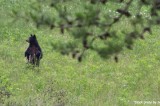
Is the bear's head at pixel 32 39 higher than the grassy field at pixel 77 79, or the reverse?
the bear's head at pixel 32 39

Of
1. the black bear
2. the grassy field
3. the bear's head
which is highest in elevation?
the bear's head

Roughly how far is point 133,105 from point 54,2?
260 inches

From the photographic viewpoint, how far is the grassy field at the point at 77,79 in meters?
11.1

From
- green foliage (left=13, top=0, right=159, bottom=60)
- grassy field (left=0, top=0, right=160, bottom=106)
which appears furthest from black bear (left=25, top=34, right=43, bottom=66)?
green foliage (left=13, top=0, right=159, bottom=60)

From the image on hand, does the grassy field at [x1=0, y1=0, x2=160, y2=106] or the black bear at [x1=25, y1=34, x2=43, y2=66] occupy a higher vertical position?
the black bear at [x1=25, y1=34, x2=43, y2=66]

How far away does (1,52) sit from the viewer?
1606cm

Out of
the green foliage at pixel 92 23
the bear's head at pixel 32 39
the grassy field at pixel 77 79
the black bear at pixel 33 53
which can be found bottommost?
the grassy field at pixel 77 79

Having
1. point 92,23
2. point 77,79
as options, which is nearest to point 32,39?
point 77,79

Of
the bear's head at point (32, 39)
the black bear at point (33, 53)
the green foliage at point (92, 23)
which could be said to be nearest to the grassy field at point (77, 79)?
the black bear at point (33, 53)

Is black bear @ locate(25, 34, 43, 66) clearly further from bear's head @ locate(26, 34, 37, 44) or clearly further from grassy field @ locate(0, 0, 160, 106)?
grassy field @ locate(0, 0, 160, 106)

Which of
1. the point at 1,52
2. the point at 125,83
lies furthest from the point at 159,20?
the point at 1,52

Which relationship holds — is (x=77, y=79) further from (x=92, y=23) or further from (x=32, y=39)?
(x=92, y=23)

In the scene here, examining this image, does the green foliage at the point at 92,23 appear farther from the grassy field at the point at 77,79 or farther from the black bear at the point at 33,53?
the black bear at the point at 33,53

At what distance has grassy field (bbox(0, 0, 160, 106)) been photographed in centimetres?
1114
